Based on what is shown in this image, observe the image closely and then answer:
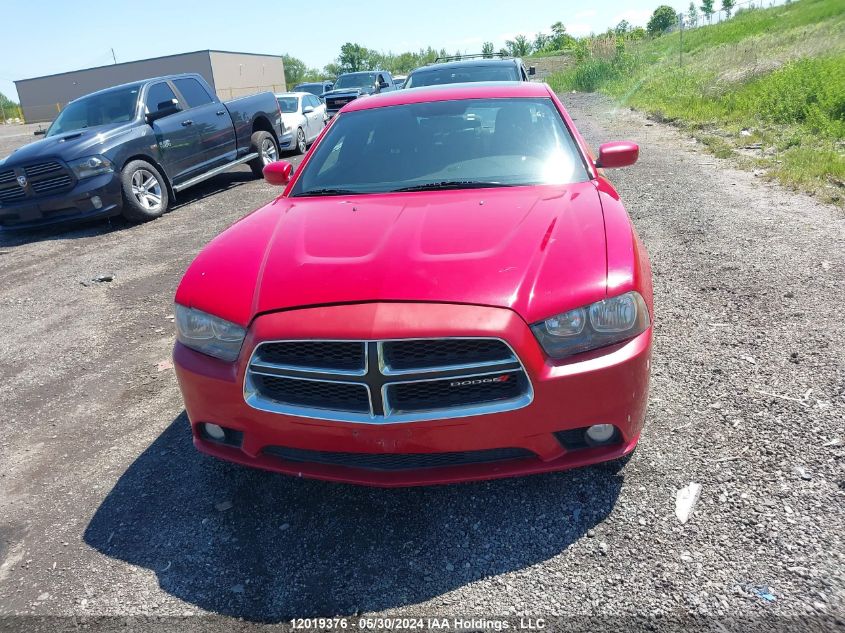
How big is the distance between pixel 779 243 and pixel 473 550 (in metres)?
4.57

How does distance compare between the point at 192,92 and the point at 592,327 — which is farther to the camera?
the point at 192,92

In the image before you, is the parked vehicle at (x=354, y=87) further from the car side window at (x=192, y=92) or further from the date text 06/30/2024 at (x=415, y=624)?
the date text 06/30/2024 at (x=415, y=624)

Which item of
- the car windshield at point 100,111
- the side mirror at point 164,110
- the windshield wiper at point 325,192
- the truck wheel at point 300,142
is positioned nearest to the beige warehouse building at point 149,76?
the truck wheel at point 300,142

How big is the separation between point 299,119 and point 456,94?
418 inches

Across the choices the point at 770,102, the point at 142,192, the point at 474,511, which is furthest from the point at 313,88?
the point at 474,511

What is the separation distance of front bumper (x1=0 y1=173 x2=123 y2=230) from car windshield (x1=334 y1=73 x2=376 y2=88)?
16514 mm

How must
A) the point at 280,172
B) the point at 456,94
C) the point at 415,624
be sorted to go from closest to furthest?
the point at 415,624
the point at 456,94
the point at 280,172

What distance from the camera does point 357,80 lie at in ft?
77.0

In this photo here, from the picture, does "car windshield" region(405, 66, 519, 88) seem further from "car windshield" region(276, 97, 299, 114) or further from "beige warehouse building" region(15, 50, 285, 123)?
"beige warehouse building" region(15, 50, 285, 123)

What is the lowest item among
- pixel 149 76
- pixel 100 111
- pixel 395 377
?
pixel 395 377

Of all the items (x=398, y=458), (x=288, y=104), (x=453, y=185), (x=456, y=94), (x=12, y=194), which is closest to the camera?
(x=398, y=458)

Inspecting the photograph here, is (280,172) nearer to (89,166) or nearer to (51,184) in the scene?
(89,166)

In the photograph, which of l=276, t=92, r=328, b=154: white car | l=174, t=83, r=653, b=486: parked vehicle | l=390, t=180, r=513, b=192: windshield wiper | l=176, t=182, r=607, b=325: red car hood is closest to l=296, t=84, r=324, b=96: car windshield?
l=276, t=92, r=328, b=154: white car

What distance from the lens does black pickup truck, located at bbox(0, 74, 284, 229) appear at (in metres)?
7.92
